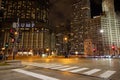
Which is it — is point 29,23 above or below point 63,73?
above

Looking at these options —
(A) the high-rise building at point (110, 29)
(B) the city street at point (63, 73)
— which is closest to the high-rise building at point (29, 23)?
(A) the high-rise building at point (110, 29)

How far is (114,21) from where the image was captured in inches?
5856

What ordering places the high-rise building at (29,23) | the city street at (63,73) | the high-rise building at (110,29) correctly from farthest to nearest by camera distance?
the high-rise building at (29,23)
the high-rise building at (110,29)
the city street at (63,73)

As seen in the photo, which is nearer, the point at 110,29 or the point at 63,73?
the point at 63,73

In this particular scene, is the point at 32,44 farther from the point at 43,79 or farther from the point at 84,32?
the point at 43,79

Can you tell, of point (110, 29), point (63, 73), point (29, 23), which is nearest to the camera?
point (63, 73)

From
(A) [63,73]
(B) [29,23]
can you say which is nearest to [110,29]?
(B) [29,23]

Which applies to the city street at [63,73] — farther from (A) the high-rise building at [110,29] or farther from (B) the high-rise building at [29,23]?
(B) the high-rise building at [29,23]

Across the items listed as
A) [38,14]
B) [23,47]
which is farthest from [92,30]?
[23,47]

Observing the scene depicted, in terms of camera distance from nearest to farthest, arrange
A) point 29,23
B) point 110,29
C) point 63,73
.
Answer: point 63,73 → point 110,29 → point 29,23

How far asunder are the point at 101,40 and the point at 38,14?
7523 cm

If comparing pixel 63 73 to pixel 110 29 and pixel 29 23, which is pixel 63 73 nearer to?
pixel 110 29

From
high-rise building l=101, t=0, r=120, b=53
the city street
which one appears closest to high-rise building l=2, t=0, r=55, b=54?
high-rise building l=101, t=0, r=120, b=53

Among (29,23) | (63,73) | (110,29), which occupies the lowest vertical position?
(63,73)
